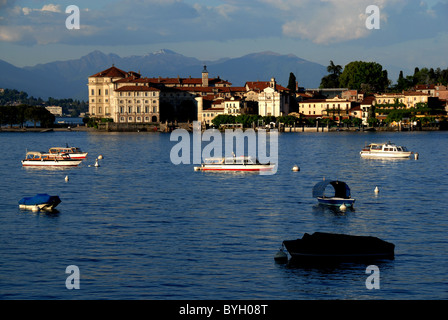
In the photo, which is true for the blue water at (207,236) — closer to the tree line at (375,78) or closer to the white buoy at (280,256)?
the white buoy at (280,256)

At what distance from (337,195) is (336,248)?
1257 cm

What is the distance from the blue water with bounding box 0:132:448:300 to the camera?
20.1 metres

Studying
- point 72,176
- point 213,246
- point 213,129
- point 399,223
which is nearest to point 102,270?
point 213,246

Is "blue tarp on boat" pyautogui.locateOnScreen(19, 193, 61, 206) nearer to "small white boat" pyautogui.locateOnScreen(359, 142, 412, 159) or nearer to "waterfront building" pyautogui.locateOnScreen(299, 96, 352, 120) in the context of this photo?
"small white boat" pyautogui.locateOnScreen(359, 142, 412, 159)

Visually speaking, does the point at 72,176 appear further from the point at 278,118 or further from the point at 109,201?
the point at 278,118

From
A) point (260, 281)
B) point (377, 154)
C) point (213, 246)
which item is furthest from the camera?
point (377, 154)

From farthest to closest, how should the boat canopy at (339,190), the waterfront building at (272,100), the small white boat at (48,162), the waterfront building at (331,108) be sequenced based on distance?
the waterfront building at (331,108) → the waterfront building at (272,100) → the small white boat at (48,162) → the boat canopy at (339,190)

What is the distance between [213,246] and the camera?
82.3 feet

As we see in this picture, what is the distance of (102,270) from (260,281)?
483 centimetres

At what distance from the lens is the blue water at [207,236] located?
2006 centimetres

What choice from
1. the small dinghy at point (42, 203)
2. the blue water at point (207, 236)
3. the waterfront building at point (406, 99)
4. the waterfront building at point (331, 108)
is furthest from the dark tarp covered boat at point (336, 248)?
the waterfront building at point (331, 108)

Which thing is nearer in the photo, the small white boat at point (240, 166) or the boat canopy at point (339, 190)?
the boat canopy at point (339, 190)

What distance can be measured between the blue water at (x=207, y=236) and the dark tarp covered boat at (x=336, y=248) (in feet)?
1.58
